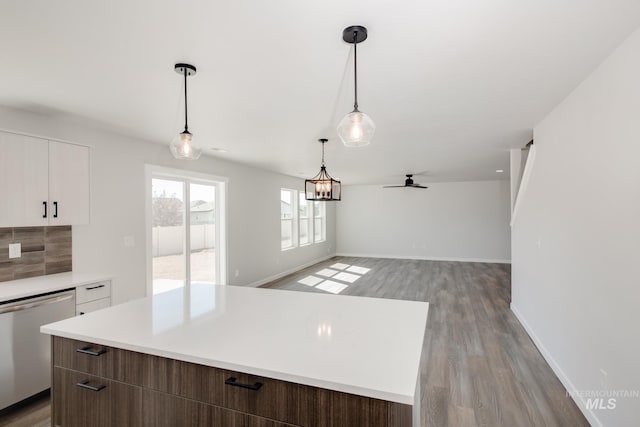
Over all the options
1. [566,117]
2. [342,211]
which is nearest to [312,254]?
[342,211]

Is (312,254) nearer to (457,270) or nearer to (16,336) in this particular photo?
(457,270)

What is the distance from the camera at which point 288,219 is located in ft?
25.2

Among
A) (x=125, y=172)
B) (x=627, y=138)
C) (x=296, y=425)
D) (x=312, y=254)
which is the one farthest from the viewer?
(x=312, y=254)

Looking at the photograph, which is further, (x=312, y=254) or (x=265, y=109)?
(x=312, y=254)

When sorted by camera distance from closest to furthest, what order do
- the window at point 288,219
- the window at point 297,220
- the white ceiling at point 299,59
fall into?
the white ceiling at point 299,59 → the window at point 288,219 → the window at point 297,220

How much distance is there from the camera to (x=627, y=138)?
1.76 meters

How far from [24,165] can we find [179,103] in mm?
1358

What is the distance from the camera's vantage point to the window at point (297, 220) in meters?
7.49

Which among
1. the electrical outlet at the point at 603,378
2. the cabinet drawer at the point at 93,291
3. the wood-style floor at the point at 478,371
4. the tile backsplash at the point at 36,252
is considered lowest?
the wood-style floor at the point at 478,371

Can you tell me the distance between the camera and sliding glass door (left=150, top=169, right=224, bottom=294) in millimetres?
4145

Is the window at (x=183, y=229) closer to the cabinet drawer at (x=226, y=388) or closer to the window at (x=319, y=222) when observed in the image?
the cabinet drawer at (x=226, y=388)

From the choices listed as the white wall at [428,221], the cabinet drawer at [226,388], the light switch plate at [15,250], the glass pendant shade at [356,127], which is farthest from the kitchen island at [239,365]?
the white wall at [428,221]

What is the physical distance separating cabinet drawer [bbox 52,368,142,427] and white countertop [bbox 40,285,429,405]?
21cm

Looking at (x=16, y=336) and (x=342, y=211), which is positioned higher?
(x=342, y=211)
